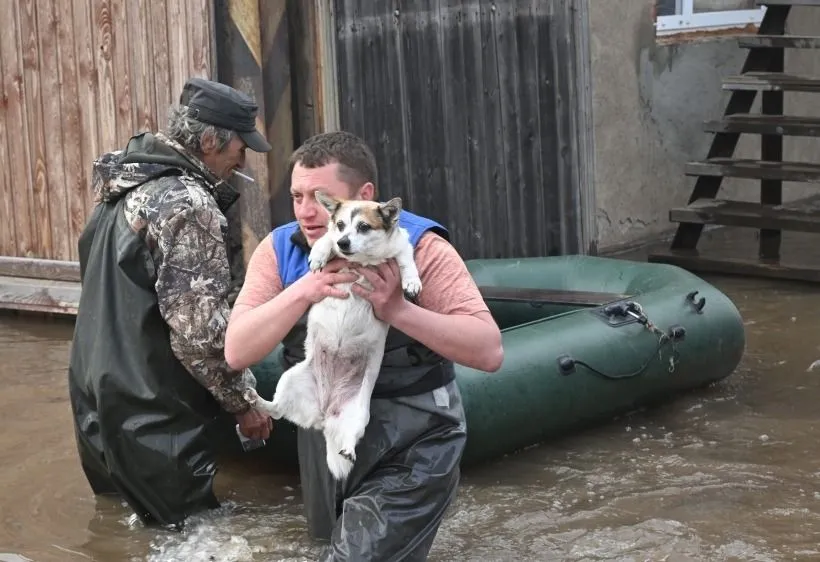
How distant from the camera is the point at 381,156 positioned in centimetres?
819

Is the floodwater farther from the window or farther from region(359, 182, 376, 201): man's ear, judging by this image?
the window

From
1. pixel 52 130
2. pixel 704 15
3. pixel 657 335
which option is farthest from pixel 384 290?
pixel 704 15

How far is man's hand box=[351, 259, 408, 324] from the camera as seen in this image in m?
3.63

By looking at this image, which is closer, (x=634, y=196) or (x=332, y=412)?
(x=332, y=412)

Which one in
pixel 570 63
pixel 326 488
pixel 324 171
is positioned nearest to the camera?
pixel 324 171

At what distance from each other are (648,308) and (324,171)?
129 inches

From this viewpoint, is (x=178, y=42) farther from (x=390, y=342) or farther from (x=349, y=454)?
(x=349, y=454)

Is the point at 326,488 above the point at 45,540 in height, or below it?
above

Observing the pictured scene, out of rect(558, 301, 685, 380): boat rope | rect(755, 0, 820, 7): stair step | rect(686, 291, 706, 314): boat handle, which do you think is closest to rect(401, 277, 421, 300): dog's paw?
rect(558, 301, 685, 380): boat rope

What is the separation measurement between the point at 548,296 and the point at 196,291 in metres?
2.75

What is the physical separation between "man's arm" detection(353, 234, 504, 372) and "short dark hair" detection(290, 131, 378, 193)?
269 millimetres

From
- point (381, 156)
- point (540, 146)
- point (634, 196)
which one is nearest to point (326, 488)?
point (381, 156)

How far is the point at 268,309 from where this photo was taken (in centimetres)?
369

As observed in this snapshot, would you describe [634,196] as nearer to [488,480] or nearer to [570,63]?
[570,63]
